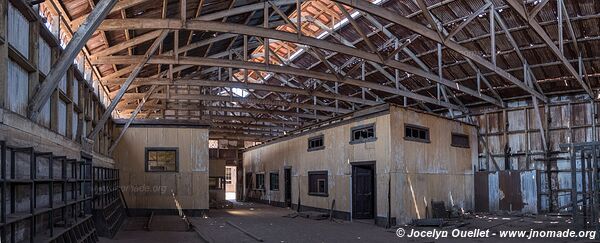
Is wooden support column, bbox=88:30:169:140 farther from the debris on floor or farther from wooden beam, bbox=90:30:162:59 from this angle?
the debris on floor

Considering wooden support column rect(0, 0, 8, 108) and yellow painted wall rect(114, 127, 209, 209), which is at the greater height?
wooden support column rect(0, 0, 8, 108)

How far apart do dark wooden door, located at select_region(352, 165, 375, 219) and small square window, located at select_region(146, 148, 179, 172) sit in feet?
23.0

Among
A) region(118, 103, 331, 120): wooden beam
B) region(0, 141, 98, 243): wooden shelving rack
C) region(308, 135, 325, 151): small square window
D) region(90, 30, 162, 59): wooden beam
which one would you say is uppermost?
region(90, 30, 162, 59): wooden beam

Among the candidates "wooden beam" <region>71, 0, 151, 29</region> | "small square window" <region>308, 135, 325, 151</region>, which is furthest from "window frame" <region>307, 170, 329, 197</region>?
"wooden beam" <region>71, 0, 151, 29</region>

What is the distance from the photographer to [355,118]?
18.3m

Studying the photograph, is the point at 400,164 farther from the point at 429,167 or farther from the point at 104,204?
the point at 104,204

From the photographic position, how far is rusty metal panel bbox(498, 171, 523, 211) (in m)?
20.6

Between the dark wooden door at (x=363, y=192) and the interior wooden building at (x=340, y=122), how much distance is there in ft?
0.16

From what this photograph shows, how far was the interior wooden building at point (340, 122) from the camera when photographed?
12008mm

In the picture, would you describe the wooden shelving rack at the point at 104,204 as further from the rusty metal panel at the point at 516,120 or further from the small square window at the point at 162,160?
the rusty metal panel at the point at 516,120

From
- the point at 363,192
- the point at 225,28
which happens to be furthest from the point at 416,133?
the point at 225,28

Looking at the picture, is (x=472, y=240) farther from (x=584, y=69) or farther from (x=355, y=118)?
(x=584, y=69)

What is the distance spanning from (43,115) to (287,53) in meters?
17.7

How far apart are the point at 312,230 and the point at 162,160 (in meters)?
7.70
